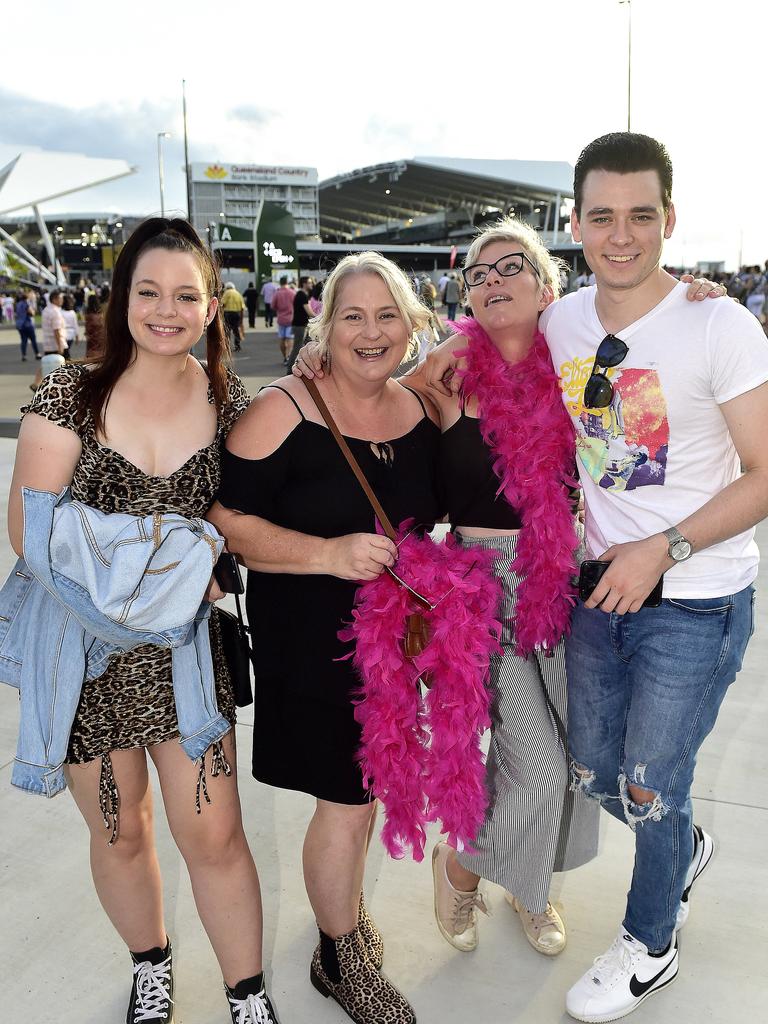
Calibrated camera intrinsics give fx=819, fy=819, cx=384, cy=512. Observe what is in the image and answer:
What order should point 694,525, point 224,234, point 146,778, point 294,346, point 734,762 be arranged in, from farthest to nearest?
point 224,234, point 294,346, point 734,762, point 146,778, point 694,525

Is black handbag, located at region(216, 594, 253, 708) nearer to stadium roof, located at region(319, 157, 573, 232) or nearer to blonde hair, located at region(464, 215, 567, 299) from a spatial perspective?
blonde hair, located at region(464, 215, 567, 299)

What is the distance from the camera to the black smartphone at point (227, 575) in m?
1.94

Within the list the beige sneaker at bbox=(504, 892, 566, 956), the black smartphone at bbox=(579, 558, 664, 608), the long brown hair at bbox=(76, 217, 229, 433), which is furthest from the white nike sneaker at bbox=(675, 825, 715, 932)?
the long brown hair at bbox=(76, 217, 229, 433)

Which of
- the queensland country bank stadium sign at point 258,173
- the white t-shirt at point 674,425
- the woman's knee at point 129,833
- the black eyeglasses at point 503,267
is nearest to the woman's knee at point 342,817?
the woman's knee at point 129,833

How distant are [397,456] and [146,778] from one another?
1006 millimetres

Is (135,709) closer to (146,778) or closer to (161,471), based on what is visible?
(146,778)

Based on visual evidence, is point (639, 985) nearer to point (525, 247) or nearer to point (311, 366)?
point (311, 366)

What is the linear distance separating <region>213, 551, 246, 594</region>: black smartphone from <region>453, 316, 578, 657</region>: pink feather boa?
0.71 m

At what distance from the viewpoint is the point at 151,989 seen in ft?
6.73

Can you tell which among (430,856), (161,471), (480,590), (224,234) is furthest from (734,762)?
(224,234)

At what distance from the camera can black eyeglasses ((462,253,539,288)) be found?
2248mm

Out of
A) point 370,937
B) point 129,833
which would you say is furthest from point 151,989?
point 370,937

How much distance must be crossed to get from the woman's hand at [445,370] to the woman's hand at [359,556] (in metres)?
0.57

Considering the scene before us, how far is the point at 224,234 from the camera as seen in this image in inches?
1457
